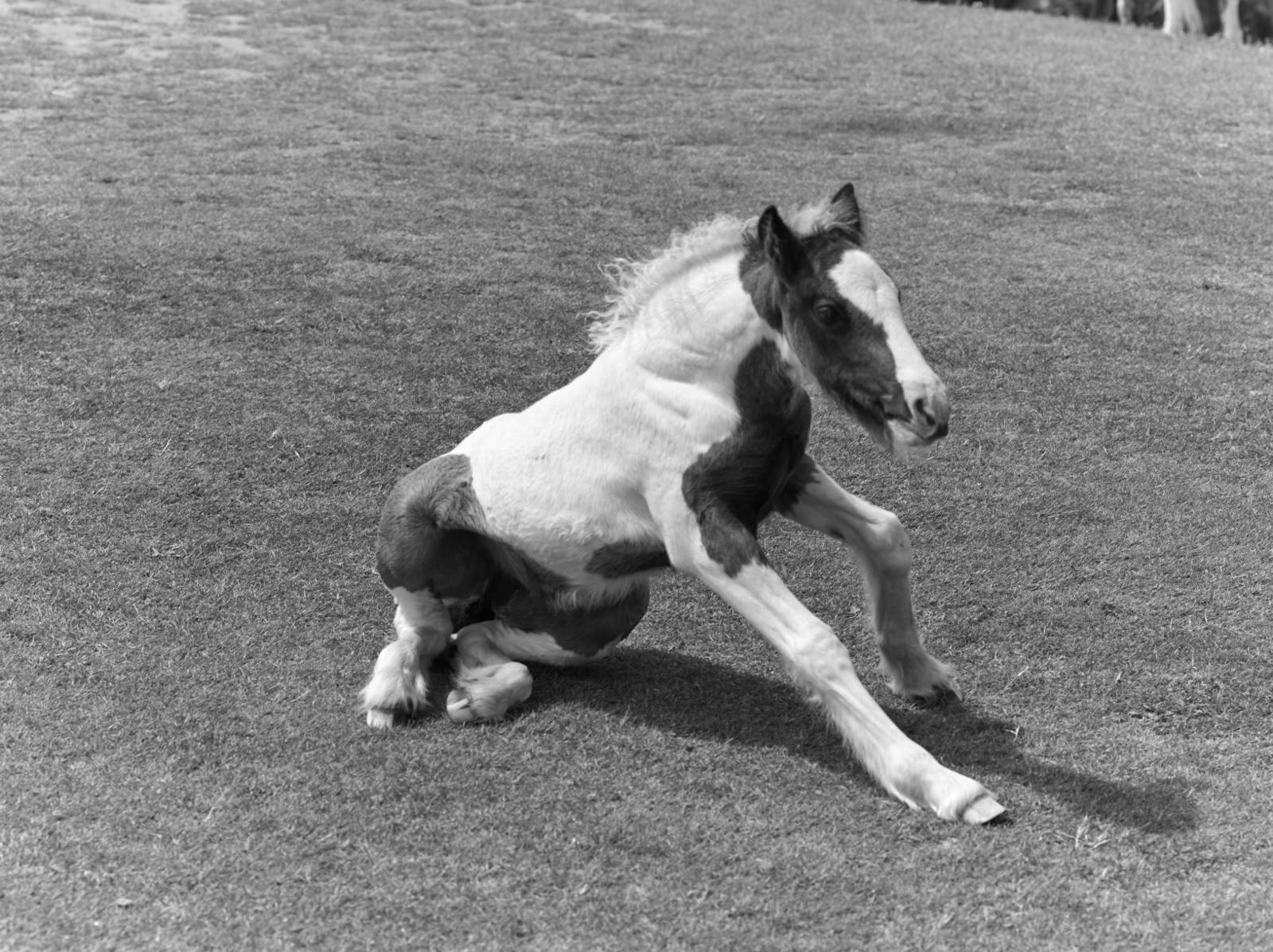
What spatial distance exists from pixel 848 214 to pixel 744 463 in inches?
35.2

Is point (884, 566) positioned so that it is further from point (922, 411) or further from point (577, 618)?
point (577, 618)

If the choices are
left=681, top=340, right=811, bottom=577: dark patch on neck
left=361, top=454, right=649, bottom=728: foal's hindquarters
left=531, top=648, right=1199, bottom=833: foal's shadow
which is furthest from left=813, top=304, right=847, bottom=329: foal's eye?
left=531, top=648, right=1199, bottom=833: foal's shadow

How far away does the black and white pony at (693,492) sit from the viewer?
458 centimetres

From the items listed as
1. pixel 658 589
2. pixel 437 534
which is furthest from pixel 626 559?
pixel 658 589

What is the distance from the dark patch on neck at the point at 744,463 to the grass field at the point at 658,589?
0.82 metres

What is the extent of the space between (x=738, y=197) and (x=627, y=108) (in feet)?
10.3

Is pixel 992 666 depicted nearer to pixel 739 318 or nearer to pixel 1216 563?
pixel 1216 563

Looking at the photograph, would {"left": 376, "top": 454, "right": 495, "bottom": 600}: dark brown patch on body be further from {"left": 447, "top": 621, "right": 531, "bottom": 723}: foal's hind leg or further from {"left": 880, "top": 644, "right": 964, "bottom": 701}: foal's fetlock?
{"left": 880, "top": 644, "right": 964, "bottom": 701}: foal's fetlock

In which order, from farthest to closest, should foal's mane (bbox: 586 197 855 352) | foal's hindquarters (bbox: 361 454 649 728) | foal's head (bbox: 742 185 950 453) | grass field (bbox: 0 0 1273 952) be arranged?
1. foal's hindquarters (bbox: 361 454 649 728)
2. foal's mane (bbox: 586 197 855 352)
3. foal's head (bbox: 742 185 950 453)
4. grass field (bbox: 0 0 1273 952)

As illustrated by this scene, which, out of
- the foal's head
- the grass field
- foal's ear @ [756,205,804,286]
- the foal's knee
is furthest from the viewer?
the foal's knee

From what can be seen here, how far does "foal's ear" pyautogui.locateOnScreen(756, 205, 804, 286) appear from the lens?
179 inches

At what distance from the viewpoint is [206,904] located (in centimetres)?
424

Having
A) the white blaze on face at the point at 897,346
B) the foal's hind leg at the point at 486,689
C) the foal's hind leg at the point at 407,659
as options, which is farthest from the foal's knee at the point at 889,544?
the foal's hind leg at the point at 407,659

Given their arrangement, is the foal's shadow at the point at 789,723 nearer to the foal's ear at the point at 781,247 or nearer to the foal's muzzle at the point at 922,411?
the foal's muzzle at the point at 922,411
